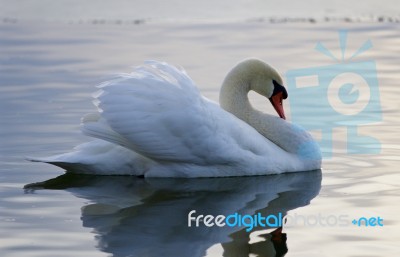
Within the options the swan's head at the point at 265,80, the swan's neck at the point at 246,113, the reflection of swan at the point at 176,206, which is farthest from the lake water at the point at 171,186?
the swan's head at the point at 265,80

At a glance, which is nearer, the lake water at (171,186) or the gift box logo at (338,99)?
the lake water at (171,186)

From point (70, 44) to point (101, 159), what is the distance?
259 inches

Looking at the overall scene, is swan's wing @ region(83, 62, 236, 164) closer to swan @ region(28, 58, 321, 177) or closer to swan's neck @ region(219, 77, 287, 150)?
swan @ region(28, 58, 321, 177)

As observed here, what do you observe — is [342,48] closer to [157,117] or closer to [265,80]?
[265,80]

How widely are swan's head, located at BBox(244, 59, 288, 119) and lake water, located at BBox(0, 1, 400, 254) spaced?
0.74 metres

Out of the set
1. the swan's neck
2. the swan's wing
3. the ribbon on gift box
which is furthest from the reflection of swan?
the ribbon on gift box

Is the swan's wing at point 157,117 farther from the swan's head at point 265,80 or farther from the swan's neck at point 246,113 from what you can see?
the swan's head at point 265,80

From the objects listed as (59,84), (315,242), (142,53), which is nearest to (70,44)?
(142,53)

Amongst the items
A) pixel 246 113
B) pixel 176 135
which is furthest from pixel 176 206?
pixel 246 113

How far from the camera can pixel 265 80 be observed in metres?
9.48

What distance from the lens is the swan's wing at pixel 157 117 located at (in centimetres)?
846

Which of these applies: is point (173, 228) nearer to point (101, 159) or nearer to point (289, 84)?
point (101, 159)

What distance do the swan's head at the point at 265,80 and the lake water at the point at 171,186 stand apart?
0.74m

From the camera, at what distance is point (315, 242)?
22.7 ft
